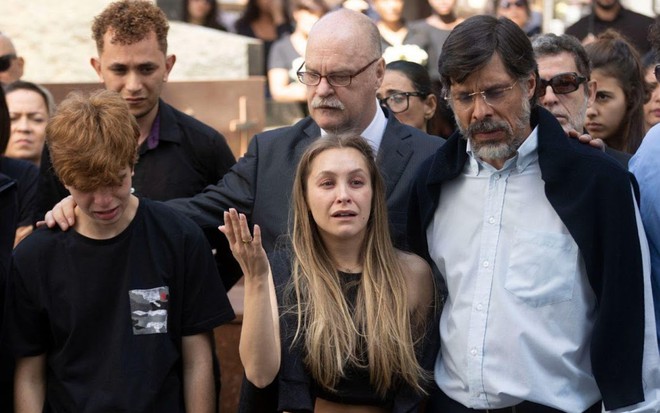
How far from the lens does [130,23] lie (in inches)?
201

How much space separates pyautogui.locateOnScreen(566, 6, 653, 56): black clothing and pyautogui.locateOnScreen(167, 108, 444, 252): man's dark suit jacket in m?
4.02

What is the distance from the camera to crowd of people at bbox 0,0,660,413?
365cm

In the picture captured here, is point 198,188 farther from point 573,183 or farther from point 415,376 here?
point 573,183

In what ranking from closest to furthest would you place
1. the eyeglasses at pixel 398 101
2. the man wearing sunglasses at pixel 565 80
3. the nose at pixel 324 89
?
the nose at pixel 324 89 < the man wearing sunglasses at pixel 565 80 < the eyeglasses at pixel 398 101

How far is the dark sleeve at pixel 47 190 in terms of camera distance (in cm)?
488

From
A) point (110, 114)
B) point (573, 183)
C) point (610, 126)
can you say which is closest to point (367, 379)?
point (573, 183)

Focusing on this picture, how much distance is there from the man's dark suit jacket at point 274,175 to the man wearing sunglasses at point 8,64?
3.26 m

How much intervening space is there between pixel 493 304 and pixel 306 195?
31.6 inches

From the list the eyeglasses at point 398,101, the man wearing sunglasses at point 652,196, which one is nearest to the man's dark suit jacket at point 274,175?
the man wearing sunglasses at point 652,196

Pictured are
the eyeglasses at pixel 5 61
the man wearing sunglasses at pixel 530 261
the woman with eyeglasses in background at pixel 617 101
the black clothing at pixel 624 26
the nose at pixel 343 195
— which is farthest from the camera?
the black clothing at pixel 624 26

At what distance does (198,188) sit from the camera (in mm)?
5172

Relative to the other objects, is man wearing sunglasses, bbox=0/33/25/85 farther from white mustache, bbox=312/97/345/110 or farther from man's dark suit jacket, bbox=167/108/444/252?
white mustache, bbox=312/97/345/110

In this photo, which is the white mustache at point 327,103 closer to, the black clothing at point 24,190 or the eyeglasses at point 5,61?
the black clothing at point 24,190

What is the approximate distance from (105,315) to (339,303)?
0.75m
